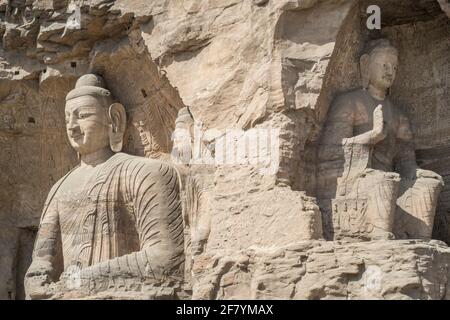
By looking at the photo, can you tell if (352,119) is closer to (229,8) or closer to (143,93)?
(229,8)

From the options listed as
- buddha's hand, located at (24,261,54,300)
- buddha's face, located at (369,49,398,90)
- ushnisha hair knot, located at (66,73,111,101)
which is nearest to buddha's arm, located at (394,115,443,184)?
buddha's face, located at (369,49,398,90)

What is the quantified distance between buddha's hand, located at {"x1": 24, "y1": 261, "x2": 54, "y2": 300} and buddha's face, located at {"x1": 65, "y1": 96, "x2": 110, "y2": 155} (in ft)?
3.21

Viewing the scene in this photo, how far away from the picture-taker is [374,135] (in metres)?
9.35

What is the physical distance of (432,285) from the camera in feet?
28.0

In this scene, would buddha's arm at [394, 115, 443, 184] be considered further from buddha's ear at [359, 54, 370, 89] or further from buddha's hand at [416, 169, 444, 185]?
buddha's ear at [359, 54, 370, 89]

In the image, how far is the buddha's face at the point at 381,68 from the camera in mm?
9664

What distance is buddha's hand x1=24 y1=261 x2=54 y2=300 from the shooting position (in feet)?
32.6

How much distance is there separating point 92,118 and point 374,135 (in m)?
2.39

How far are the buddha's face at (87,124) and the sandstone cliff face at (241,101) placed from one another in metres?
0.29

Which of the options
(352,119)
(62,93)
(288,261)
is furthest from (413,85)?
(62,93)

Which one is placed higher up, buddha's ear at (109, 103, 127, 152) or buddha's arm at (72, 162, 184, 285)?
buddha's ear at (109, 103, 127, 152)

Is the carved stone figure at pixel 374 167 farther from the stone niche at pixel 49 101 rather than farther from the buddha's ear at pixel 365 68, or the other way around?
the stone niche at pixel 49 101

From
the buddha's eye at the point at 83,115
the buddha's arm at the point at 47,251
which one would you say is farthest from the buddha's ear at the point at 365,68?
the buddha's arm at the point at 47,251

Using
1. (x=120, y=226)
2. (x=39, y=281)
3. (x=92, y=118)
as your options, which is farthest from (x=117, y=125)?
(x=39, y=281)
